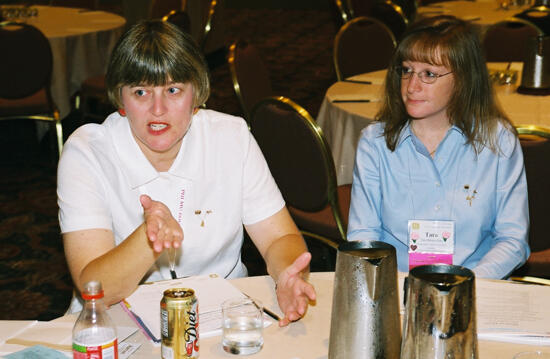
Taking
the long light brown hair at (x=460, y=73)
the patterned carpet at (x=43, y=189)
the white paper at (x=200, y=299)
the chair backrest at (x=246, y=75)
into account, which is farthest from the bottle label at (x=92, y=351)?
the chair backrest at (x=246, y=75)

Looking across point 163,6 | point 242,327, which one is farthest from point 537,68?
point 163,6

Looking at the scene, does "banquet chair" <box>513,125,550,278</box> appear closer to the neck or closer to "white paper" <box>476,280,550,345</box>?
the neck

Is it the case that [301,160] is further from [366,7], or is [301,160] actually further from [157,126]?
[366,7]

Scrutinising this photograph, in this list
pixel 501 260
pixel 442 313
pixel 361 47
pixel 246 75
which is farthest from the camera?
pixel 361 47

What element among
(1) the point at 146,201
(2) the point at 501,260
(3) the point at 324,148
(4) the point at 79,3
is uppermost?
(4) the point at 79,3

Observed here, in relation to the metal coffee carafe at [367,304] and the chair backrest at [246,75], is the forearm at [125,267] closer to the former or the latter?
the metal coffee carafe at [367,304]

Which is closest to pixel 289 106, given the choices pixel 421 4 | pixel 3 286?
pixel 3 286

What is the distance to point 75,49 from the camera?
562cm

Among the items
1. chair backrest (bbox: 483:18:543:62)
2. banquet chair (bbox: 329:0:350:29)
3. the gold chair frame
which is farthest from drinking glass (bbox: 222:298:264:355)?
banquet chair (bbox: 329:0:350:29)

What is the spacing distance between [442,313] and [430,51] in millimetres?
1346

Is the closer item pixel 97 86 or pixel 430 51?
pixel 430 51

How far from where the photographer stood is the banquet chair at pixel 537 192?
2719 millimetres

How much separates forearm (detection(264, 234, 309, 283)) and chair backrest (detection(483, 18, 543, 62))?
3.15 metres

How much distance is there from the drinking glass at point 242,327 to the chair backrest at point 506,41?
3.69m
